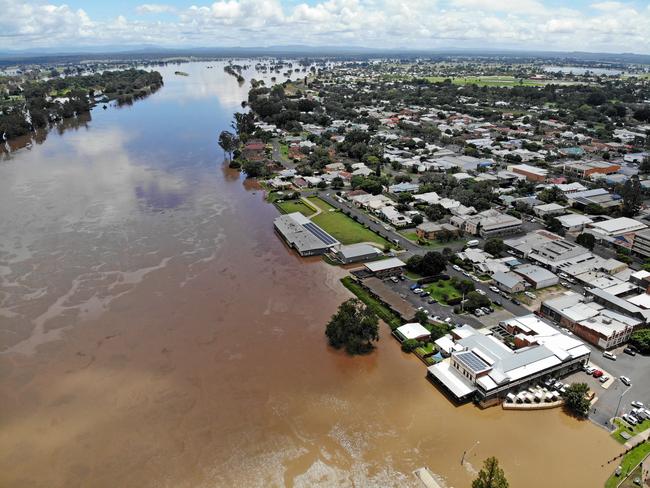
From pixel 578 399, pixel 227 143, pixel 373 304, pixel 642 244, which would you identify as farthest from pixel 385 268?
pixel 227 143

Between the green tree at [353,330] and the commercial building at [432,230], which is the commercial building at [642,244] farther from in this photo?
the green tree at [353,330]

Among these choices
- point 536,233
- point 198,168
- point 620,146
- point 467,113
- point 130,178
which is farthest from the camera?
point 467,113

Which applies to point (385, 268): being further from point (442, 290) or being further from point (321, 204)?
point (321, 204)

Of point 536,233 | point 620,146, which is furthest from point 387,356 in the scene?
point 620,146

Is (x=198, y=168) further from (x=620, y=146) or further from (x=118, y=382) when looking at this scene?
(x=620, y=146)

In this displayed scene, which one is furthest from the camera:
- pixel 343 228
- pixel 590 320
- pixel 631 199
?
pixel 631 199

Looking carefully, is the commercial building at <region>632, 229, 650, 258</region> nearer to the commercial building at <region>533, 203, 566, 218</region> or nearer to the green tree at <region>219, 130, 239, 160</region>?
the commercial building at <region>533, 203, 566, 218</region>

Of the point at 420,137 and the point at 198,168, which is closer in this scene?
the point at 198,168


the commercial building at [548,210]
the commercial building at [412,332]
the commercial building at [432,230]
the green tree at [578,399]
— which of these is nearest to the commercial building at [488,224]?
the commercial building at [432,230]
